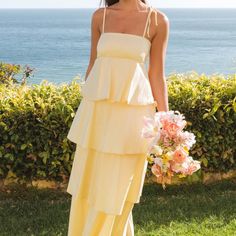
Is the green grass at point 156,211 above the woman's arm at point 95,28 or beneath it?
beneath

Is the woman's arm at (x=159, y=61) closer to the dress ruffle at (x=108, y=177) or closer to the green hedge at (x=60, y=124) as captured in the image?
the dress ruffle at (x=108, y=177)

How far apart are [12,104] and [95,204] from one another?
237 centimetres

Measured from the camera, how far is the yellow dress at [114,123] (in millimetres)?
3684

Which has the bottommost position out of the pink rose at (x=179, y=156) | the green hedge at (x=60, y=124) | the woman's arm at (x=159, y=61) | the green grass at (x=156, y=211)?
the green grass at (x=156, y=211)

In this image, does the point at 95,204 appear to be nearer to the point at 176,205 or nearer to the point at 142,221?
the point at 142,221

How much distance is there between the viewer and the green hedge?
18.9 feet

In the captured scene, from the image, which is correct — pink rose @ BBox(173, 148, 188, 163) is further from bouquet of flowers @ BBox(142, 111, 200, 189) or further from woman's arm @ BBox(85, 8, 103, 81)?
woman's arm @ BBox(85, 8, 103, 81)

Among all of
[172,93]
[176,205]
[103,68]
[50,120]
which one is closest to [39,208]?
[50,120]

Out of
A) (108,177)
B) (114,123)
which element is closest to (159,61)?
(114,123)

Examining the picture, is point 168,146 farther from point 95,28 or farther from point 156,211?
point 156,211

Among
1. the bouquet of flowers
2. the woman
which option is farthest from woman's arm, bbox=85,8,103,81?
the bouquet of flowers

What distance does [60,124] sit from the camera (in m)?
5.79

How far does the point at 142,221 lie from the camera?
5203 millimetres

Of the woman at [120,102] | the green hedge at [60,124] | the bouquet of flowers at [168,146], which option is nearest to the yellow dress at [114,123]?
the woman at [120,102]
